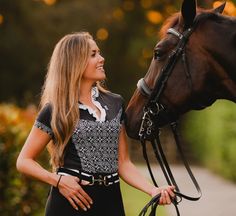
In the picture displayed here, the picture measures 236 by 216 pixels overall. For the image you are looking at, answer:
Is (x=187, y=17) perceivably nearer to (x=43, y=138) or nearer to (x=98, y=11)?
(x=43, y=138)

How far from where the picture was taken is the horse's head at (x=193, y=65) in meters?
3.77

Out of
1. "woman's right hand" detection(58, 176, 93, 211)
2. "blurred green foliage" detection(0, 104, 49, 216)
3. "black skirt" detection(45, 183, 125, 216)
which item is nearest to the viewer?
"woman's right hand" detection(58, 176, 93, 211)

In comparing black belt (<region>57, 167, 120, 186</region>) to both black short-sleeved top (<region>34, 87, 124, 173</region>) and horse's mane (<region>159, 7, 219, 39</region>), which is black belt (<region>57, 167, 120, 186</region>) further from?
horse's mane (<region>159, 7, 219, 39</region>)

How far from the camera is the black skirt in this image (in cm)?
374

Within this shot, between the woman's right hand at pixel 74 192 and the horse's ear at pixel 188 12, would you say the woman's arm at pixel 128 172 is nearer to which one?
the woman's right hand at pixel 74 192

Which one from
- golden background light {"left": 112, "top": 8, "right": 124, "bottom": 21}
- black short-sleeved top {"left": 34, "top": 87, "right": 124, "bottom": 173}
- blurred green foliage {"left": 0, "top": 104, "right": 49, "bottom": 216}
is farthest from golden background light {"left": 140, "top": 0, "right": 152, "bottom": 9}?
black short-sleeved top {"left": 34, "top": 87, "right": 124, "bottom": 173}

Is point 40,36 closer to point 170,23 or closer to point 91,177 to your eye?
point 170,23

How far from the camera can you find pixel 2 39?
2622cm

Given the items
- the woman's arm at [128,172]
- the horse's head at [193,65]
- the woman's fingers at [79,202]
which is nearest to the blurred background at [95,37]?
the woman's arm at [128,172]

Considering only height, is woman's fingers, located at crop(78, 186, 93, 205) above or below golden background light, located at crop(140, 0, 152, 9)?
above

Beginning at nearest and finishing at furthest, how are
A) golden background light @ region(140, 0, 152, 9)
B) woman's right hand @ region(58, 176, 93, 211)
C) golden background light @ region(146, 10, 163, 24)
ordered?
1. woman's right hand @ region(58, 176, 93, 211)
2. golden background light @ region(146, 10, 163, 24)
3. golden background light @ region(140, 0, 152, 9)

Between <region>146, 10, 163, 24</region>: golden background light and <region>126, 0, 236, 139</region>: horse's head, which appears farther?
<region>146, 10, 163, 24</region>: golden background light

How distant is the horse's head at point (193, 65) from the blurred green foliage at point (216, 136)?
8.12 m

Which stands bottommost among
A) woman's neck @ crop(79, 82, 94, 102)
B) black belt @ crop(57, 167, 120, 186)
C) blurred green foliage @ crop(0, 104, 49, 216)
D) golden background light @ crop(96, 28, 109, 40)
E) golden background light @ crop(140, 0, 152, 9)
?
golden background light @ crop(96, 28, 109, 40)
